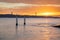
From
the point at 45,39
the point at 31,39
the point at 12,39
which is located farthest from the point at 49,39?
the point at 12,39

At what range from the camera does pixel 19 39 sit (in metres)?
42.4

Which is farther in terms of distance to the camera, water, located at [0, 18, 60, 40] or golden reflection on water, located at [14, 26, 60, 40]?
water, located at [0, 18, 60, 40]

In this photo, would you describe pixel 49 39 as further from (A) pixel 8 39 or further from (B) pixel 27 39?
(A) pixel 8 39

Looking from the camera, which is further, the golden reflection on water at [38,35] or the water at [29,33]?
the water at [29,33]

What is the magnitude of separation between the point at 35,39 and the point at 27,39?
1595 millimetres

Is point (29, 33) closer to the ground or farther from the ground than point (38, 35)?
closer to the ground

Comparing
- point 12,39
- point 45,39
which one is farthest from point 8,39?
point 45,39

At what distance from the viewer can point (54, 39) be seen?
4225 cm

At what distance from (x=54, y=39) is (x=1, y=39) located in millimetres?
10525

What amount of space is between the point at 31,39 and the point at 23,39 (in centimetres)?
164

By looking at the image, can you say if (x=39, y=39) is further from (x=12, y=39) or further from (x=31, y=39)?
(x=12, y=39)

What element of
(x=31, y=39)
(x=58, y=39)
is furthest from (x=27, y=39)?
(x=58, y=39)

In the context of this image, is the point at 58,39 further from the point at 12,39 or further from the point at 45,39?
the point at 12,39

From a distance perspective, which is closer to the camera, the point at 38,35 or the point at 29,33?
the point at 38,35
